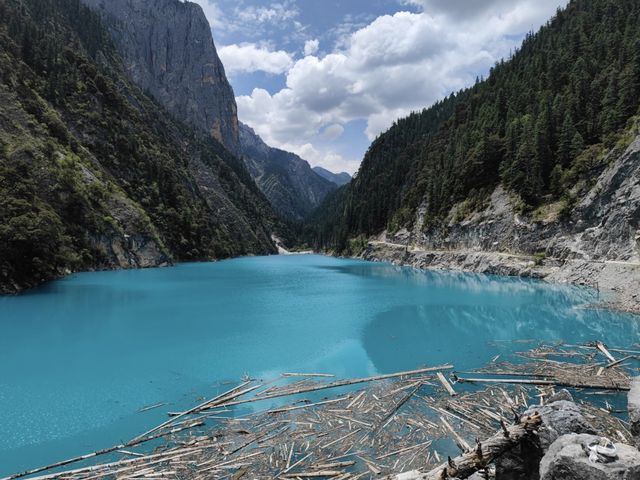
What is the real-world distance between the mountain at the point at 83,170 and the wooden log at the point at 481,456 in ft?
156

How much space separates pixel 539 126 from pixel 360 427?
238ft

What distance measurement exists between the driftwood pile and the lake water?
1392mm

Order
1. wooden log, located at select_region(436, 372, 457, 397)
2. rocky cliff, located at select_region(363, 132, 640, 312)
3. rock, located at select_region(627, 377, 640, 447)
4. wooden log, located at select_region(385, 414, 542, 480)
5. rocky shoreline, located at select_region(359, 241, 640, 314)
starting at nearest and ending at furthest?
1. wooden log, located at select_region(385, 414, 542, 480)
2. rock, located at select_region(627, 377, 640, 447)
3. wooden log, located at select_region(436, 372, 457, 397)
4. rocky shoreline, located at select_region(359, 241, 640, 314)
5. rocky cliff, located at select_region(363, 132, 640, 312)

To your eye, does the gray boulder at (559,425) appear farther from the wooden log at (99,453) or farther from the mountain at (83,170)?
the mountain at (83,170)

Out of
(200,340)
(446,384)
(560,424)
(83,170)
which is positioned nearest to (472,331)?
(446,384)

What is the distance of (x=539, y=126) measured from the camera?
6950cm

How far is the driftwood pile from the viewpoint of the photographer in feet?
31.9

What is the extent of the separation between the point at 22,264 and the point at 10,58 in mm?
56039

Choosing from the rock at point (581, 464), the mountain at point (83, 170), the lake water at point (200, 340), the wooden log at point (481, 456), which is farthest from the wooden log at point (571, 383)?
the mountain at point (83, 170)

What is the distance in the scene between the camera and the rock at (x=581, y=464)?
6004 millimetres

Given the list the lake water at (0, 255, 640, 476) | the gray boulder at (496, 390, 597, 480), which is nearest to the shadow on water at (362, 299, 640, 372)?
the lake water at (0, 255, 640, 476)

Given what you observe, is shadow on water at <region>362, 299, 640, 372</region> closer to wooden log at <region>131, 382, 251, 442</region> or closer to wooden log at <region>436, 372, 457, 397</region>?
wooden log at <region>436, 372, 457, 397</region>

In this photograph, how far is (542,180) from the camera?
214 ft

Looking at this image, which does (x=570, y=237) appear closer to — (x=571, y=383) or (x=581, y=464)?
(x=571, y=383)
